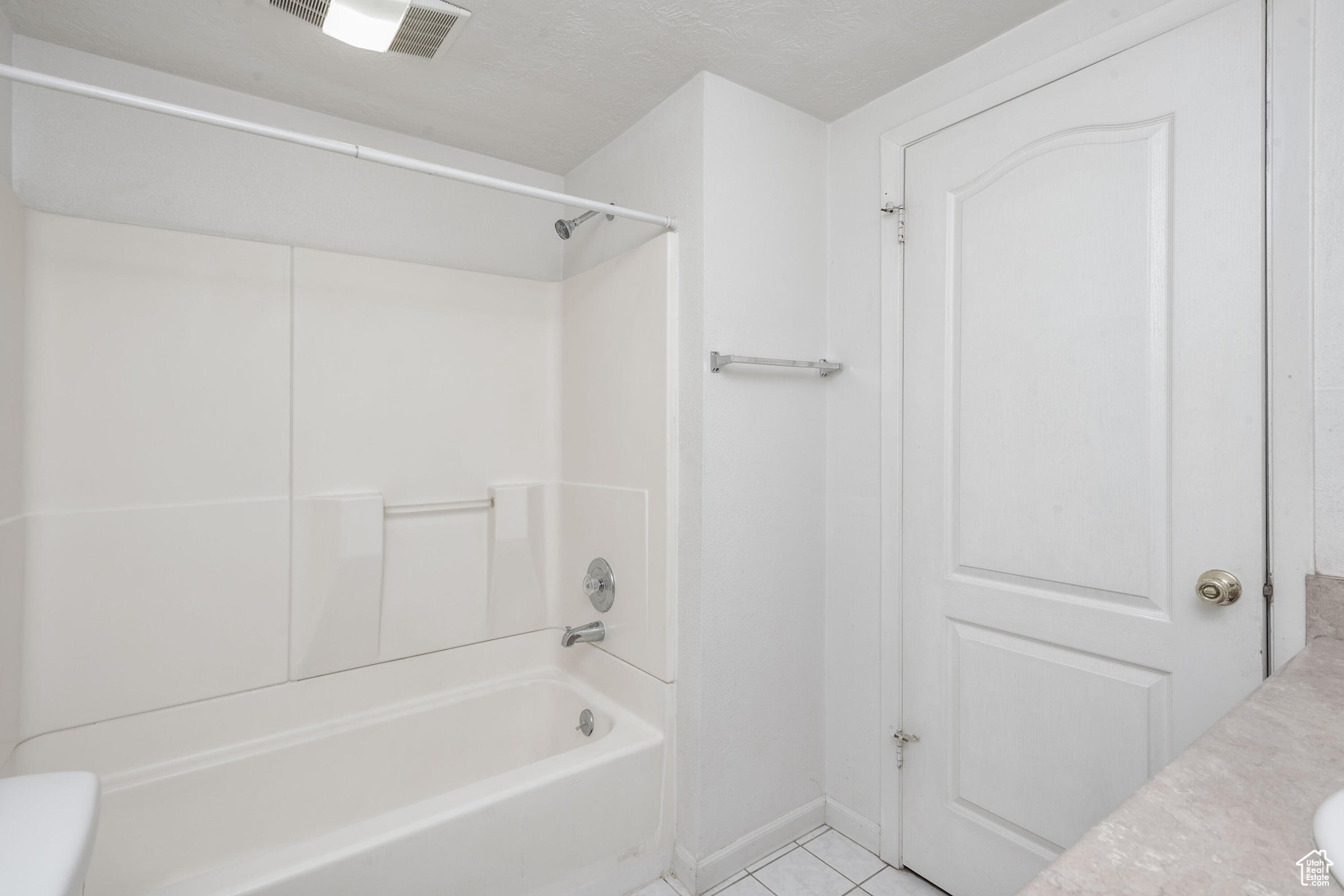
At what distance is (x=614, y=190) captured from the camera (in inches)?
87.4

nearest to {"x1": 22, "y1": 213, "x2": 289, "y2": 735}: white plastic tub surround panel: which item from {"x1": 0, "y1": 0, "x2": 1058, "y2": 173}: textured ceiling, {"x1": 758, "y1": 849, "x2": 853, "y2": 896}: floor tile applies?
{"x1": 0, "y1": 0, "x2": 1058, "y2": 173}: textured ceiling

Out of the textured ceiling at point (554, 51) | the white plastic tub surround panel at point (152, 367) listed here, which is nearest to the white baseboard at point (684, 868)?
the white plastic tub surround panel at point (152, 367)

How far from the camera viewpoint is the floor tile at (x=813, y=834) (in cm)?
200

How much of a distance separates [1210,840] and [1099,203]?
1.36 metres

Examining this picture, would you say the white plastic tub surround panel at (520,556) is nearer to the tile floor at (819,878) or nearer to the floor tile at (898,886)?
the tile floor at (819,878)

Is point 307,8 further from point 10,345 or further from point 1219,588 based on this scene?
point 1219,588

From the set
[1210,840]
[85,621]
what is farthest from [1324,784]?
[85,621]

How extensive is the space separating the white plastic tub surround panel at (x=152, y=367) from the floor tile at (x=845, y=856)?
1988 mm

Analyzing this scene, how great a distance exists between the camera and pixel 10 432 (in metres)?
1.54

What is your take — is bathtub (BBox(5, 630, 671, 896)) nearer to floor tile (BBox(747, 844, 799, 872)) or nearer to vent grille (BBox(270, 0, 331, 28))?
floor tile (BBox(747, 844, 799, 872))

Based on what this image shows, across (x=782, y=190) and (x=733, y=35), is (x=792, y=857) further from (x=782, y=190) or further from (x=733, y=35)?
(x=733, y=35)

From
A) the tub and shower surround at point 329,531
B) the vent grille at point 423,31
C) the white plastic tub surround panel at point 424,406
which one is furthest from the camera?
the white plastic tub surround panel at point 424,406

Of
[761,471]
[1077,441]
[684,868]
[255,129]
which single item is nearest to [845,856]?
[684,868]

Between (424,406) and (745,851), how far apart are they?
173cm
